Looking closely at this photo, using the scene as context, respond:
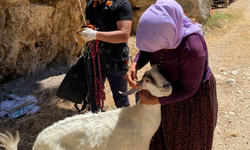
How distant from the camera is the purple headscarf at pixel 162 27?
4.47 ft

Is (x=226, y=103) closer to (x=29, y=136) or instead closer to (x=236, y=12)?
(x=29, y=136)

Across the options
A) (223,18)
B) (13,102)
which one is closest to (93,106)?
(13,102)

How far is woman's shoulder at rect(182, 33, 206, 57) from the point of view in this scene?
1.41m

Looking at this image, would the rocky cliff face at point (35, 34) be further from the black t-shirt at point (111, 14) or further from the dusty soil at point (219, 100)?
the black t-shirt at point (111, 14)

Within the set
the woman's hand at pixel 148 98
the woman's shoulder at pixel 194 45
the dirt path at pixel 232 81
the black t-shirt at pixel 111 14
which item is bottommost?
the dirt path at pixel 232 81

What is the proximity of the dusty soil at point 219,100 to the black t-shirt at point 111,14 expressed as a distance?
5.44 feet

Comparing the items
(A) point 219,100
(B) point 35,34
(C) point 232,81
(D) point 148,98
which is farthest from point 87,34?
(C) point 232,81

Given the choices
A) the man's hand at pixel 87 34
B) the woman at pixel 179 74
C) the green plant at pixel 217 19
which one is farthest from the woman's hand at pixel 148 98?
the green plant at pixel 217 19

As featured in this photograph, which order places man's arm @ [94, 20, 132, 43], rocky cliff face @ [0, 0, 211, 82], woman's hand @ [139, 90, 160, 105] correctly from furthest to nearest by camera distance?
rocky cliff face @ [0, 0, 211, 82] → man's arm @ [94, 20, 132, 43] → woman's hand @ [139, 90, 160, 105]

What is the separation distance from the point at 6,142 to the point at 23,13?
2.40m

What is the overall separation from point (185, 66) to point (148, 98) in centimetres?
37

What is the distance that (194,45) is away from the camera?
142cm

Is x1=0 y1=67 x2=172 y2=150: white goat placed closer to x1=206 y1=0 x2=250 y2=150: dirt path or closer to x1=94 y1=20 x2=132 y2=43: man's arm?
x1=94 y1=20 x2=132 y2=43: man's arm

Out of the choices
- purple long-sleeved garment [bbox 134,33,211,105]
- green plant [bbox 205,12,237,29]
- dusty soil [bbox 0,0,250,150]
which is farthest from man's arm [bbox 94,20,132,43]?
green plant [bbox 205,12,237,29]
